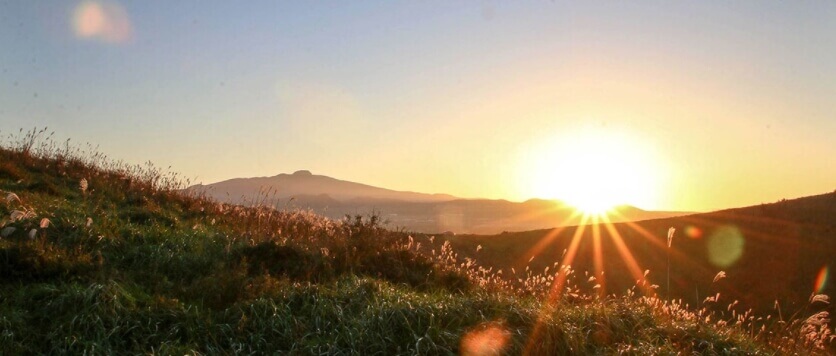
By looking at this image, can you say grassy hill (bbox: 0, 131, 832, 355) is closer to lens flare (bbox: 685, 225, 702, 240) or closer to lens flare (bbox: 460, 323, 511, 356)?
lens flare (bbox: 460, 323, 511, 356)

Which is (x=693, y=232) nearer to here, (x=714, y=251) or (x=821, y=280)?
(x=714, y=251)

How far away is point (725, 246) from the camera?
2455 centimetres

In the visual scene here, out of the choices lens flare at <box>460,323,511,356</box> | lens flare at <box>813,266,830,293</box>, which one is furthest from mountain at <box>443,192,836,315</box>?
lens flare at <box>460,323,511,356</box>

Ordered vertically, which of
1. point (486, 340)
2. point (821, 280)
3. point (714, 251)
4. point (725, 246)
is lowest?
point (821, 280)

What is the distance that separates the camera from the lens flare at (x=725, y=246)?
23516mm

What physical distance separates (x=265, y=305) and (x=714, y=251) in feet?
74.1

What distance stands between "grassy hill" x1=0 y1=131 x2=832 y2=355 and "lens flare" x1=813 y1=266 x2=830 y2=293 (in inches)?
587

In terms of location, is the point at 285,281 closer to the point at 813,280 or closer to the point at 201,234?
the point at 201,234

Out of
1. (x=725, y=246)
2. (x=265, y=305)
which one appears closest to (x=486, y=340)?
(x=265, y=305)

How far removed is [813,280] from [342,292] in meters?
20.1

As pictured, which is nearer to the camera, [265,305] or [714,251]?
[265,305]

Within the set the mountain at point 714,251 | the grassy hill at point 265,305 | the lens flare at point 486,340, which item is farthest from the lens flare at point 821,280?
the lens flare at point 486,340

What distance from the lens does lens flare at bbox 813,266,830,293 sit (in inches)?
800

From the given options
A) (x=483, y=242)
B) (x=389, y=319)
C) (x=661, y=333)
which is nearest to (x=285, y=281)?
(x=389, y=319)
